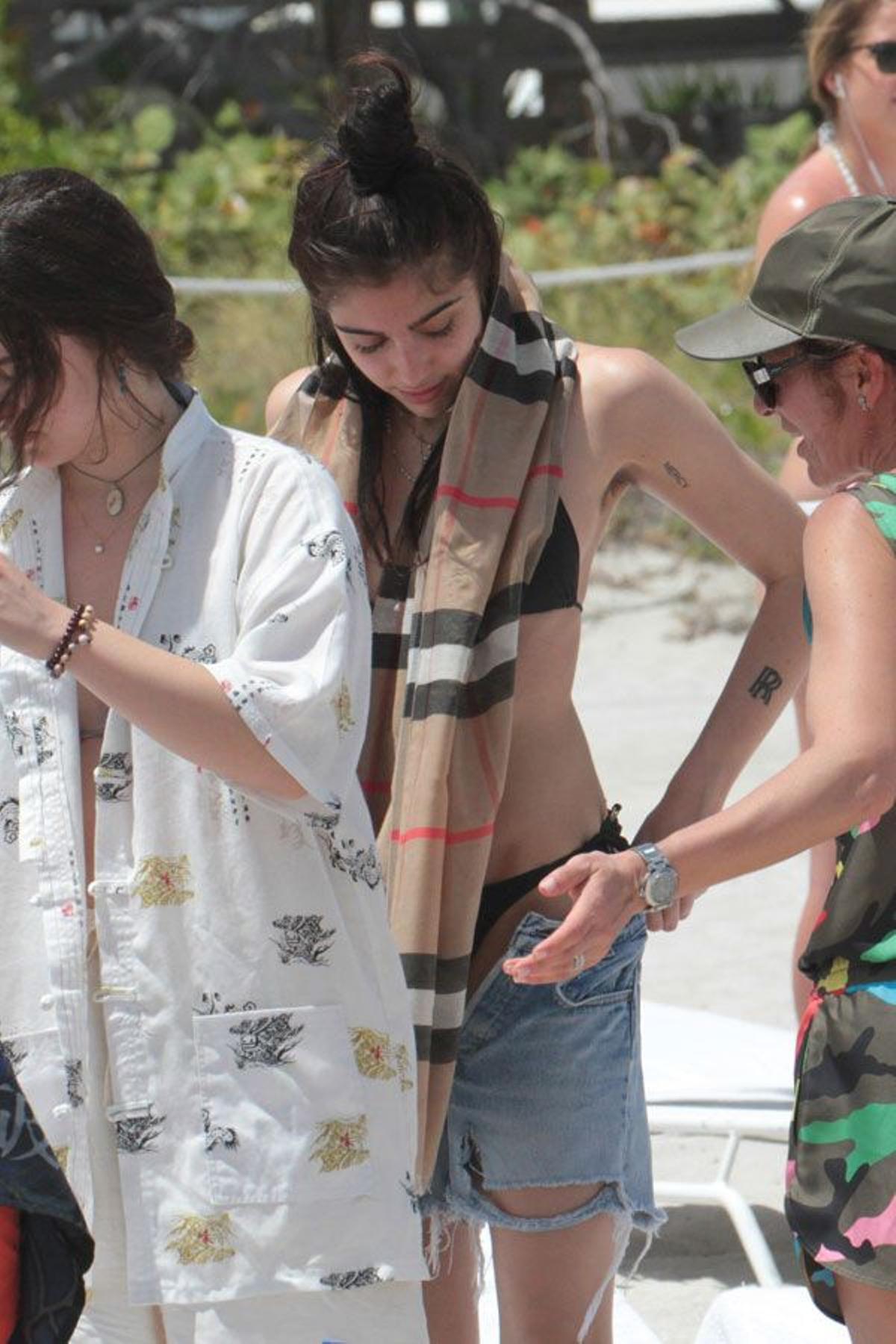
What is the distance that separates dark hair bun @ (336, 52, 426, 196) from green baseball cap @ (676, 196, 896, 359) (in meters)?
0.45

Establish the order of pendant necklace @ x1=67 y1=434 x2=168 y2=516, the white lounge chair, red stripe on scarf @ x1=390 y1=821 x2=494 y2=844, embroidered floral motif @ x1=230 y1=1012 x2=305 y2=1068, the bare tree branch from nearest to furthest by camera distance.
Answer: embroidered floral motif @ x1=230 y1=1012 x2=305 y2=1068
pendant necklace @ x1=67 y1=434 x2=168 y2=516
red stripe on scarf @ x1=390 y1=821 x2=494 y2=844
the white lounge chair
the bare tree branch

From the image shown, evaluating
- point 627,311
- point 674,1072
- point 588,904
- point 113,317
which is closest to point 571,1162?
point 588,904

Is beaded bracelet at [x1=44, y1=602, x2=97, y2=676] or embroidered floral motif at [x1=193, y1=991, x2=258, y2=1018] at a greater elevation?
beaded bracelet at [x1=44, y1=602, x2=97, y2=676]

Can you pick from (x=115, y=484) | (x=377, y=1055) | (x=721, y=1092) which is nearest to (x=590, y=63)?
(x=721, y=1092)

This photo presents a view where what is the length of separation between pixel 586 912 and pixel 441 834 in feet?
1.17

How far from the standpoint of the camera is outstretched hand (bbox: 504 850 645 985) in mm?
1960

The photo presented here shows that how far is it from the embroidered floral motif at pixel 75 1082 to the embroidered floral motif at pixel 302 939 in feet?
0.69

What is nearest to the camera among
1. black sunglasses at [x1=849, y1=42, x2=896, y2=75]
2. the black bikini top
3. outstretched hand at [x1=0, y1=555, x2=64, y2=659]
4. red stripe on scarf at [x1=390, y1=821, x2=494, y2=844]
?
outstretched hand at [x1=0, y1=555, x2=64, y2=659]

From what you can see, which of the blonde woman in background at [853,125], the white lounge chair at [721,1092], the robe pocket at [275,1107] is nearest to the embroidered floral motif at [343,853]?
the robe pocket at [275,1107]

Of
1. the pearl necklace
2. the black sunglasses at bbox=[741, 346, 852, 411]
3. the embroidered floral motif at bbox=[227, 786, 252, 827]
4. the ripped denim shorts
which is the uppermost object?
the black sunglasses at bbox=[741, 346, 852, 411]

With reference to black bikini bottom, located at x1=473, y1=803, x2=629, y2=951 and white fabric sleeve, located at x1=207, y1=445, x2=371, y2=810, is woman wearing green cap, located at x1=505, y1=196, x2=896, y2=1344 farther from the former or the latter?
black bikini bottom, located at x1=473, y1=803, x2=629, y2=951

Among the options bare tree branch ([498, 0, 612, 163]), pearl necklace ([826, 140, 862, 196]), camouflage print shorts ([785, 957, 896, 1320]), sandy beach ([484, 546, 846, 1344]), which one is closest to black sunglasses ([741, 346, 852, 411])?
camouflage print shorts ([785, 957, 896, 1320])

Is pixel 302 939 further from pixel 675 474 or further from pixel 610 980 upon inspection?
pixel 675 474

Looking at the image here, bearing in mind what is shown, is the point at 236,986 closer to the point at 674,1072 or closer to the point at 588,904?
the point at 588,904
